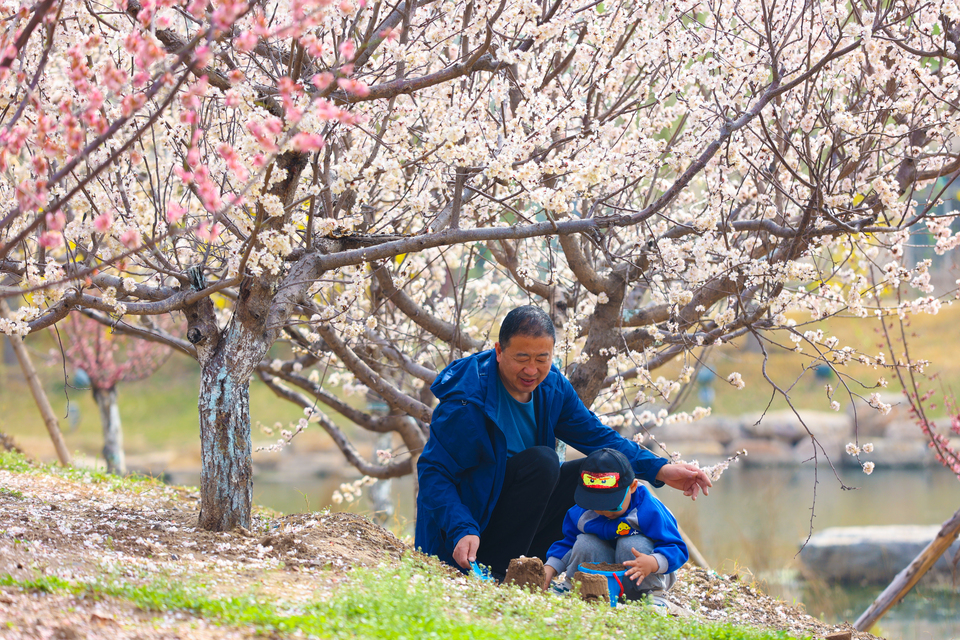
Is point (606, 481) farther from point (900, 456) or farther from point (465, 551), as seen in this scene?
point (900, 456)

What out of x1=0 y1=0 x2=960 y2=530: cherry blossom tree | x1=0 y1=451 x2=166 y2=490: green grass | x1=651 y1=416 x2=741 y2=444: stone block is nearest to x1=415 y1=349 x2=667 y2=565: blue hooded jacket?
x1=0 y1=0 x2=960 y2=530: cherry blossom tree

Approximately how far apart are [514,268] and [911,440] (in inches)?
711

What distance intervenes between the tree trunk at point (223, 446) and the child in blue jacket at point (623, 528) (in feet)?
4.49

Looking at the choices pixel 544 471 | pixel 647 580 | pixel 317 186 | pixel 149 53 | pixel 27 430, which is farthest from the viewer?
pixel 27 430

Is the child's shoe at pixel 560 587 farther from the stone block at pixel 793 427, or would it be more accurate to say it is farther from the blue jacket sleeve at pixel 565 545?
the stone block at pixel 793 427

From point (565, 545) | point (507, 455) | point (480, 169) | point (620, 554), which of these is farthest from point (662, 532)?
point (480, 169)

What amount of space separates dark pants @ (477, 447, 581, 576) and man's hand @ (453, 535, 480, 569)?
0.41m

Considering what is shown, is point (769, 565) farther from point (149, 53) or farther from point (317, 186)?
point (149, 53)

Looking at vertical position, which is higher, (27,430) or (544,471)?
(27,430)

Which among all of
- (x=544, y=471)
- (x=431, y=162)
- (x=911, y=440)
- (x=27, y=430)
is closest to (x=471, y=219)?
(x=431, y=162)

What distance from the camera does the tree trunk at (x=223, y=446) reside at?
Result: 133 inches

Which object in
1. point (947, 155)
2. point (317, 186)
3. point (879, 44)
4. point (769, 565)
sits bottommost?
point (769, 565)

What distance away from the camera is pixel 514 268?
4.95 meters

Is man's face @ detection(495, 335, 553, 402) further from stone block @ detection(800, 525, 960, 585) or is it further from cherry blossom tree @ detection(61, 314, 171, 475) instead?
stone block @ detection(800, 525, 960, 585)
